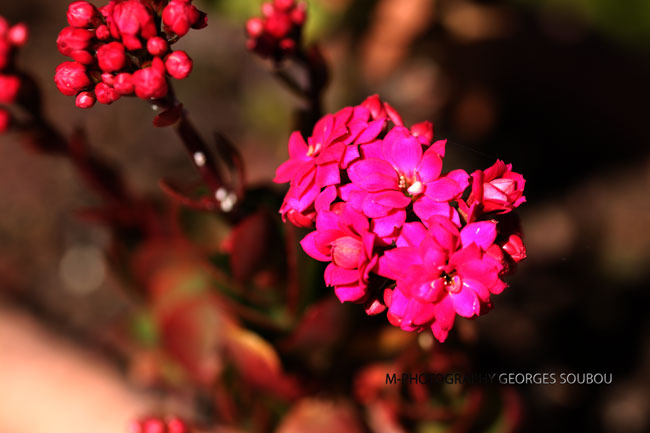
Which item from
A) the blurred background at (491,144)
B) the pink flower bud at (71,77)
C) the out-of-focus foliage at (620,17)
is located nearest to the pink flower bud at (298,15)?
the pink flower bud at (71,77)

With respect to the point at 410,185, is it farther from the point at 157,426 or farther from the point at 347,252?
the point at 157,426

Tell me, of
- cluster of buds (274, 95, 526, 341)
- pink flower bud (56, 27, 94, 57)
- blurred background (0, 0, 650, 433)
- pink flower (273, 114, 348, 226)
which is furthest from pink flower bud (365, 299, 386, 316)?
blurred background (0, 0, 650, 433)

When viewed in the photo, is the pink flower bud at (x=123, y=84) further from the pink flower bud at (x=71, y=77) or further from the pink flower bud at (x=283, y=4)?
the pink flower bud at (x=283, y=4)

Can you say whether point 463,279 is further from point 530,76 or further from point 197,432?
point 530,76

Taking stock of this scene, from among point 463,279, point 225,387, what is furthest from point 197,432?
point 463,279

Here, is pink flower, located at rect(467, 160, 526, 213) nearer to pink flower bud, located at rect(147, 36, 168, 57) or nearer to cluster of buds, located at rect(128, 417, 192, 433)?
pink flower bud, located at rect(147, 36, 168, 57)

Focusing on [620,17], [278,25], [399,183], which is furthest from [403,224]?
[620,17]
